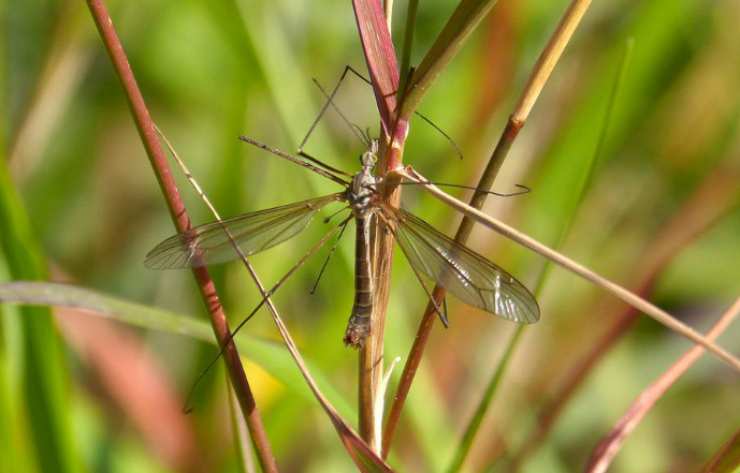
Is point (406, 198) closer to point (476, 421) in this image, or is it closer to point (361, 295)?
point (361, 295)

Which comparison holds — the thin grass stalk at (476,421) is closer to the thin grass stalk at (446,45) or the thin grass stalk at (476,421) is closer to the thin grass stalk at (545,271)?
the thin grass stalk at (545,271)

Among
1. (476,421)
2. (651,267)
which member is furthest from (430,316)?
(651,267)

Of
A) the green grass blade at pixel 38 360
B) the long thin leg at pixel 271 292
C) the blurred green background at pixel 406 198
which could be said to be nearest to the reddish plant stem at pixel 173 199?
the long thin leg at pixel 271 292

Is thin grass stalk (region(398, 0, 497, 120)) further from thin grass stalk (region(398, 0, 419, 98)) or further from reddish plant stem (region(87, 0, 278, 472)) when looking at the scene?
reddish plant stem (region(87, 0, 278, 472))

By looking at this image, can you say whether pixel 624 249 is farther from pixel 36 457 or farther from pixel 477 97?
pixel 36 457

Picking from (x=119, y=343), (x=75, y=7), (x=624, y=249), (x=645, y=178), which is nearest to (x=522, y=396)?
(x=624, y=249)

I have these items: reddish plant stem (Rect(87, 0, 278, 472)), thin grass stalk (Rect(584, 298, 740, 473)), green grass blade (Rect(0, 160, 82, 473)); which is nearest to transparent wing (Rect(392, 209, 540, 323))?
thin grass stalk (Rect(584, 298, 740, 473))

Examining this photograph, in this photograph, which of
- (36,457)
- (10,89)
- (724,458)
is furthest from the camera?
(10,89)
